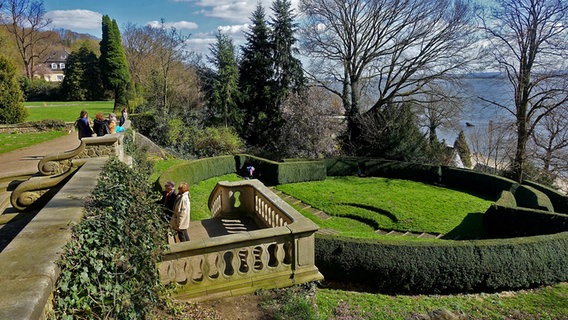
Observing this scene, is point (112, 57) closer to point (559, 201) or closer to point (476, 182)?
point (476, 182)

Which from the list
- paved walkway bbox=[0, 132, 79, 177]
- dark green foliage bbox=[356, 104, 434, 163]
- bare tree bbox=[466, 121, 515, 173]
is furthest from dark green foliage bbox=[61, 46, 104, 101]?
bare tree bbox=[466, 121, 515, 173]

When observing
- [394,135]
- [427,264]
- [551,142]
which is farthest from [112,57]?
[551,142]

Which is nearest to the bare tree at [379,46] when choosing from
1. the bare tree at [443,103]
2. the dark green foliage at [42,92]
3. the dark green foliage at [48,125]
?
the bare tree at [443,103]

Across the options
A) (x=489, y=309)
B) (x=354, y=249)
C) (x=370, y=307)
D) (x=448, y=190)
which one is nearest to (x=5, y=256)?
(x=370, y=307)

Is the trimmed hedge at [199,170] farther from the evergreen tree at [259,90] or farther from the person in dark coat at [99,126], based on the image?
the evergreen tree at [259,90]

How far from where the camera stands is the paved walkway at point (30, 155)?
37.2 ft

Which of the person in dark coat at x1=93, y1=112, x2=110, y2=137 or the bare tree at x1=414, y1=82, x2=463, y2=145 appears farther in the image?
the bare tree at x1=414, y1=82, x2=463, y2=145

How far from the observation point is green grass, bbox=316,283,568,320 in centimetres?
701

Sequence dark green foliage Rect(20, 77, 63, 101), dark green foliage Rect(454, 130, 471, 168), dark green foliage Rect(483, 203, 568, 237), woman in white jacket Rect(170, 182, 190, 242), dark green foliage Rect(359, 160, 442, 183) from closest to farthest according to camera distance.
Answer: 1. woman in white jacket Rect(170, 182, 190, 242)
2. dark green foliage Rect(483, 203, 568, 237)
3. dark green foliage Rect(359, 160, 442, 183)
4. dark green foliage Rect(454, 130, 471, 168)
5. dark green foliage Rect(20, 77, 63, 101)

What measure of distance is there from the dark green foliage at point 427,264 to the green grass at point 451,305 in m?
0.28

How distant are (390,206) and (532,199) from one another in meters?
5.77

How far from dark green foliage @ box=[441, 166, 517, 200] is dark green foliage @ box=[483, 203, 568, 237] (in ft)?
18.0

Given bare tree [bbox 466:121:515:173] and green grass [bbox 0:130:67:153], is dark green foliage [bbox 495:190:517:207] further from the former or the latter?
green grass [bbox 0:130:67:153]

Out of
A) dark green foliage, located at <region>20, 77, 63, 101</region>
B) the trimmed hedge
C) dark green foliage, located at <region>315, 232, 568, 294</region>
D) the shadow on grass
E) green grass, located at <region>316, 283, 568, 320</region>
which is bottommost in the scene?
the shadow on grass
